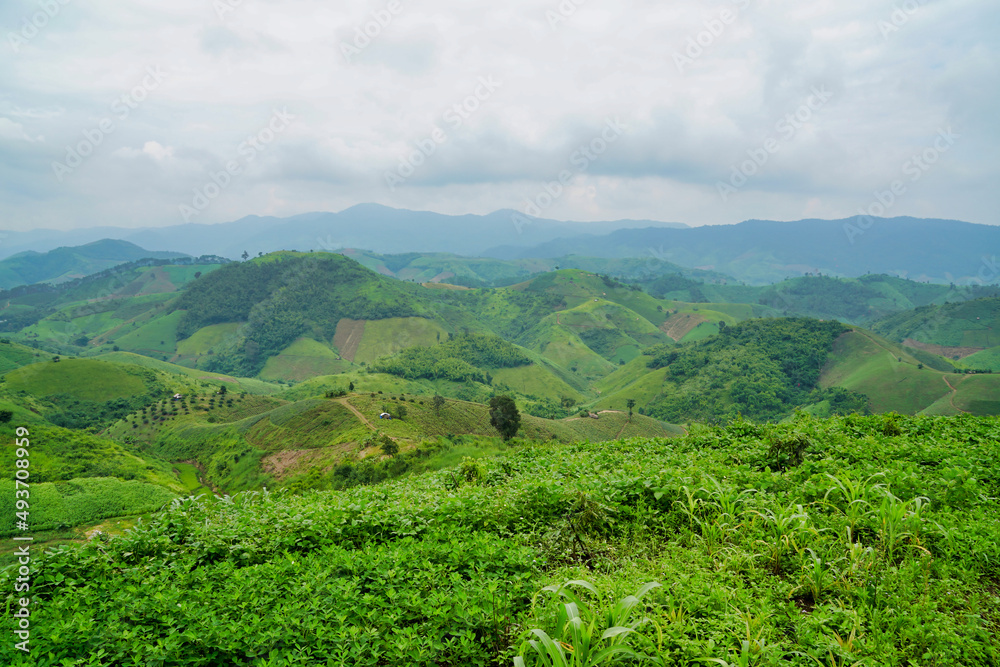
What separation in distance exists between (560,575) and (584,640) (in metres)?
1.64

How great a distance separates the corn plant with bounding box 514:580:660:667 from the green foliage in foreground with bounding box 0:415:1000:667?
1.2 inches

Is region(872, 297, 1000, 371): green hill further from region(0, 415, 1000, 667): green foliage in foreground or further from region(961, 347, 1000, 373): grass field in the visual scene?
region(0, 415, 1000, 667): green foliage in foreground

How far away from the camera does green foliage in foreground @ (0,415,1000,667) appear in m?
4.07

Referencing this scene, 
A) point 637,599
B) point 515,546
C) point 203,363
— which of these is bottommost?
point 203,363

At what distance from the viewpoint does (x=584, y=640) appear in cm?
371

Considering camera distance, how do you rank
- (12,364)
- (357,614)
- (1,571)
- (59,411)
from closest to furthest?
(357,614)
(1,571)
(59,411)
(12,364)

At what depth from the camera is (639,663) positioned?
12.8ft

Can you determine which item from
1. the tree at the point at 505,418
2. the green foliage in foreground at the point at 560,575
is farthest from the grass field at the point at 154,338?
the green foliage in foreground at the point at 560,575

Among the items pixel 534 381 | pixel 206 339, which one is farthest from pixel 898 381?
pixel 206 339

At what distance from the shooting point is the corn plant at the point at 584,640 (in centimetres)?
359

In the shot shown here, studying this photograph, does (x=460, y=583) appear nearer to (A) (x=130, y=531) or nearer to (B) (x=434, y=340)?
(A) (x=130, y=531)

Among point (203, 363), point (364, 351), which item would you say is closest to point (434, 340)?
point (364, 351)

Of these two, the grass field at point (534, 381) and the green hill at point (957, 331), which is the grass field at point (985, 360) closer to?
the green hill at point (957, 331)

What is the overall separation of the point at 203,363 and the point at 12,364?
202ft
